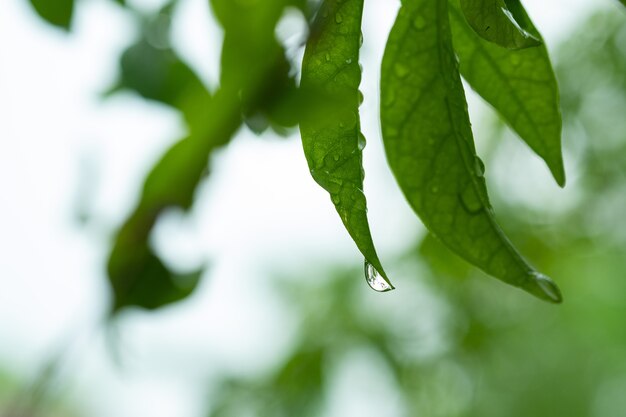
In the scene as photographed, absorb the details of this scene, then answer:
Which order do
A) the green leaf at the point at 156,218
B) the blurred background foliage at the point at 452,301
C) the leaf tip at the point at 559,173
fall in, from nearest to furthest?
the leaf tip at the point at 559,173 < the green leaf at the point at 156,218 < the blurred background foliage at the point at 452,301

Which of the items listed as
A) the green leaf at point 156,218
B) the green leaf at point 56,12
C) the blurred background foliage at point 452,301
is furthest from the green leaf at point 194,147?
the blurred background foliage at point 452,301

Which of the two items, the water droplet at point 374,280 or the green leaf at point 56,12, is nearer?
the water droplet at point 374,280

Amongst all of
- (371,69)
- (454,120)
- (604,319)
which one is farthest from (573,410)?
(454,120)

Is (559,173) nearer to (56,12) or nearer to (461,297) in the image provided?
(56,12)

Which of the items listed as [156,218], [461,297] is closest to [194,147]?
[156,218]

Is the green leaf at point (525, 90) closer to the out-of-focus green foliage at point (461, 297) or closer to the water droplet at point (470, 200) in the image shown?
the water droplet at point (470, 200)

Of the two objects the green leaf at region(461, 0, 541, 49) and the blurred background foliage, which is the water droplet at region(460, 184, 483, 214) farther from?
the blurred background foliage

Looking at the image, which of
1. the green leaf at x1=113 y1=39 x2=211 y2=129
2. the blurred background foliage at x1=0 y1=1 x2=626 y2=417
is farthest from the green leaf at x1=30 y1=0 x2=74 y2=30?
the blurred background foliage at x1=0 y1=1 x2=626 y2=417

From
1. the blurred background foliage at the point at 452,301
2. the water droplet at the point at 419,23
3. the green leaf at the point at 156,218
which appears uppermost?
the water droplet at the point at 419,23

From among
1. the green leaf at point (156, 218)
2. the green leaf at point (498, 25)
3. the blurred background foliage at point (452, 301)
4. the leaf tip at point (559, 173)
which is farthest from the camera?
the blurred background foliage at point (452, 301)
